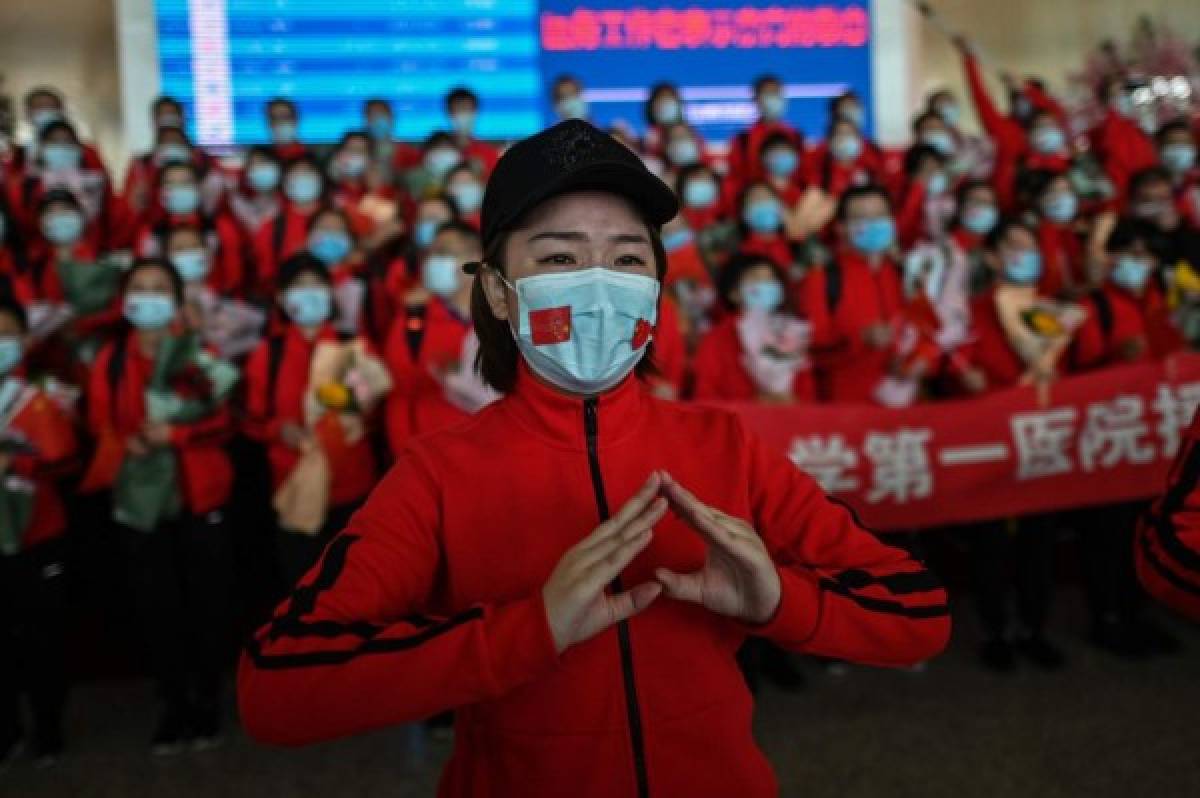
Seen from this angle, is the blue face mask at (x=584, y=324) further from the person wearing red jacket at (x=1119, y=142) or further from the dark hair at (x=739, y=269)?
the person wearing red jacket at (x=1119, y=142)

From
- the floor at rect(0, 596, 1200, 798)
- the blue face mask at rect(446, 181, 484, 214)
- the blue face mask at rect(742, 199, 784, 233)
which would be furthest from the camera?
the blue face mask at rect(446, 181, 484, 214)

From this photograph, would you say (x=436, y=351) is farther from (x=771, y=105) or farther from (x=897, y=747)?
(x=771, y=105)

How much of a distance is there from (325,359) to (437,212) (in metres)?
1.26

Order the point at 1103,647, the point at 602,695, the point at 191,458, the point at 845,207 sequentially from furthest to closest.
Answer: the point at 845,207 → the point at 1103,647 → the point at 191,458 → the point at 602,695

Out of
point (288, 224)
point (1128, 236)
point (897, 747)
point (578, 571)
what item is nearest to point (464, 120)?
point (288, 224)

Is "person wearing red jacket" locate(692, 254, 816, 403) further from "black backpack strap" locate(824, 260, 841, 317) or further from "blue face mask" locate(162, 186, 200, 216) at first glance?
"blue face mask" locate(162, 186, 200, 216)

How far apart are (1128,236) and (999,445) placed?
107 centimetres

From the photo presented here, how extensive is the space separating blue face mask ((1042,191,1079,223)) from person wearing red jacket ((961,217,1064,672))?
814mm

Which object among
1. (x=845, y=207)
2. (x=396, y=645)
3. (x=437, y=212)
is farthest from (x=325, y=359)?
(x=396, y=645)

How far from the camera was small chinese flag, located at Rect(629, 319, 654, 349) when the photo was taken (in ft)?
4.55

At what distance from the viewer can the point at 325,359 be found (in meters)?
3.49

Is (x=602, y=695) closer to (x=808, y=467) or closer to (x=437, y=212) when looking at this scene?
(x=808, y=467)

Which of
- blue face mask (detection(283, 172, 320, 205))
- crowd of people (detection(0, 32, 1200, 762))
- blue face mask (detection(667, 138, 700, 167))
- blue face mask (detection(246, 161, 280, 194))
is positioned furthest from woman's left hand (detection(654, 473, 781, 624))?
blue face mask (detection(667, 138, 700, 167))

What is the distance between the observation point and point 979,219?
4.73 metres
